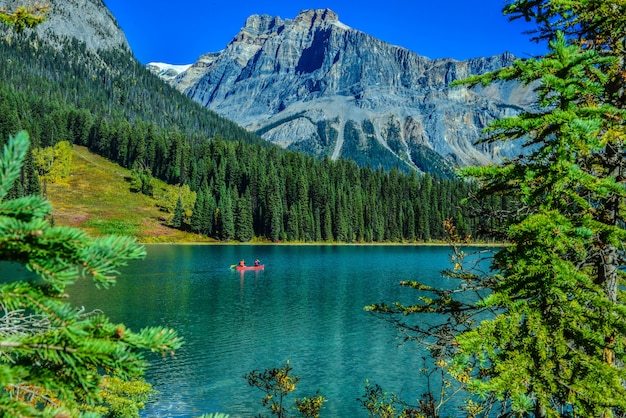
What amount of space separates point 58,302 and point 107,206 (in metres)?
135

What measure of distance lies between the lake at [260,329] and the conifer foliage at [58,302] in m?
23.6

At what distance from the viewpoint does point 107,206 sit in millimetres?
126312

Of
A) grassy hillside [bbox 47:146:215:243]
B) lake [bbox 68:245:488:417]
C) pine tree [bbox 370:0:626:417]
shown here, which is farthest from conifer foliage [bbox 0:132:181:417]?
grassy hillside [bbox 47:146:215:243]

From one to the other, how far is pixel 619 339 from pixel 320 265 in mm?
75560

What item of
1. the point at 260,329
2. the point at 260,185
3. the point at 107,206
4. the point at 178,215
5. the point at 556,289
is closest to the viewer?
the point at 556,289

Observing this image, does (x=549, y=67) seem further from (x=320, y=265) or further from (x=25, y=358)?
(x=320, y=265)

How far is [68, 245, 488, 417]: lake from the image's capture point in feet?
87.5

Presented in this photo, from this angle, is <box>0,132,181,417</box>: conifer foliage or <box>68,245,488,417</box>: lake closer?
<box>0,132,181,417</box>: conifer foliage

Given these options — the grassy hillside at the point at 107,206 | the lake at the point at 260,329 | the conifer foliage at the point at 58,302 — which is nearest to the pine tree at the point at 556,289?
the conifer foliage at the point at 58,302

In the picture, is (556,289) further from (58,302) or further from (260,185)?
(260,185)

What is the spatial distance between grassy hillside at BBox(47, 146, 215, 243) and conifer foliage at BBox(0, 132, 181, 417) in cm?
11080

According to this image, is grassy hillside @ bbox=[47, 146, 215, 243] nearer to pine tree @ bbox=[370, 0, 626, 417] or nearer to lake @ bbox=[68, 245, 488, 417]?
lake @ bbox=[68, 245, 488, 417]

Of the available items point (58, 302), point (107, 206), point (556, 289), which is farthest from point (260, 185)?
point (58, 302)

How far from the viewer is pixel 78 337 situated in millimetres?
2162
